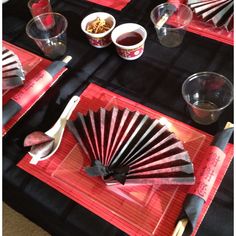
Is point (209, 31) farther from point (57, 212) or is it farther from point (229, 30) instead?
point (57, 212)

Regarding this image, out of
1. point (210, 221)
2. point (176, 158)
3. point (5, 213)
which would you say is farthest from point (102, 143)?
point (5, 213)

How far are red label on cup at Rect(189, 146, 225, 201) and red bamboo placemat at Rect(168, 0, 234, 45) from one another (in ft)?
1.35

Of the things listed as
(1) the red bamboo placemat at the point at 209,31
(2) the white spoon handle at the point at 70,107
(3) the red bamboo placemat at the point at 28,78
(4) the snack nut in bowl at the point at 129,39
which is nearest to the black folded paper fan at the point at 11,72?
(3) the red bamboo placemat at the point at 28,78

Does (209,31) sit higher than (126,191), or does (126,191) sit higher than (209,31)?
(209,31)

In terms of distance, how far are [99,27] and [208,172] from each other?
57 cm

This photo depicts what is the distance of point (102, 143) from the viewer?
0.74 m

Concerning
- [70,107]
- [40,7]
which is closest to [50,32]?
[40,7]

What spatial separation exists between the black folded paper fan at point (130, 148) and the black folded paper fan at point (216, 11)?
1.43 ft

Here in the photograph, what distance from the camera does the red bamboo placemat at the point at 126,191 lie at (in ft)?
2.14

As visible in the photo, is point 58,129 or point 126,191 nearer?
point 126,191

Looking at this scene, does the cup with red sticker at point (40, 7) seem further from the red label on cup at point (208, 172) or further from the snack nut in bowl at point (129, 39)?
the red label on cup at point (208, 172)

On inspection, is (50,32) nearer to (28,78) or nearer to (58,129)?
(28,78)

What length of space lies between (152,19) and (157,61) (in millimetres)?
155

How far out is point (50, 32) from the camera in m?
1.04
